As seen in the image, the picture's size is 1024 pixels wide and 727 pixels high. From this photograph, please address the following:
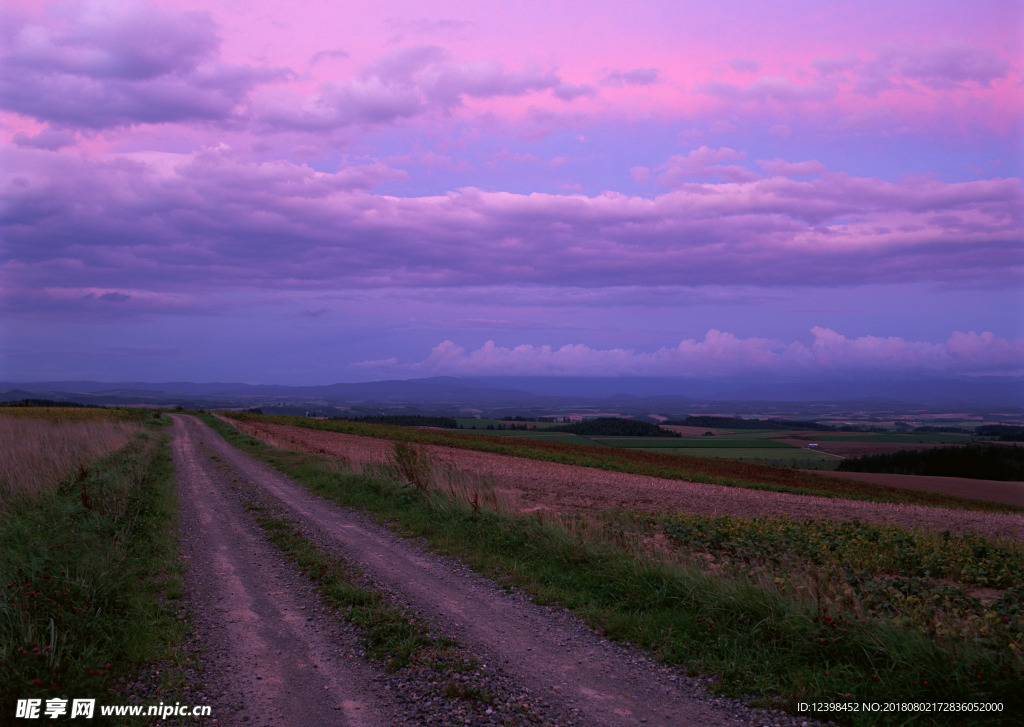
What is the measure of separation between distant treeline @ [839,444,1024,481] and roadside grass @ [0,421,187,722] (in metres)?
62.5

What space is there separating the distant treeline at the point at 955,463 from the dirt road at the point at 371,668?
198 feet

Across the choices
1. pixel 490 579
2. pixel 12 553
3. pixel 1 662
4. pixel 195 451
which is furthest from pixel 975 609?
pixel 195 451

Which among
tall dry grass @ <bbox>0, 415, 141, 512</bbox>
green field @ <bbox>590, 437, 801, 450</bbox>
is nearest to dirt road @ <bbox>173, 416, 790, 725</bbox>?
tall dry grass @ <bbox>0, 415, 141, 512</bbox>

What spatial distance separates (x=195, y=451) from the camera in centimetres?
2983

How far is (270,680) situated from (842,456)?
7130cm

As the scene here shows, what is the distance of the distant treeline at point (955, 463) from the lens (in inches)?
2085

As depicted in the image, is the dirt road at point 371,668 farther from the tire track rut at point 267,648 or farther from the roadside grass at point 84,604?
the roadside grass at point 84,604

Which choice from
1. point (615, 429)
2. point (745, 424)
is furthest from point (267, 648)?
point (745, 424)

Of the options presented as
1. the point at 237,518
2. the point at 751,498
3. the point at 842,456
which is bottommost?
the point at 842,456

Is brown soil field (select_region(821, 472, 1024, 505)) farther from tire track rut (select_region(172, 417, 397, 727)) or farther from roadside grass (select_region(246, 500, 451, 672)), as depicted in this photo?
tire track rut (select_region(172, 417, 397, 727))

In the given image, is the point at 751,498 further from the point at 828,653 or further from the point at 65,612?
the point at 65,612

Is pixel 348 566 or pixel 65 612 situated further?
pixel 348 566

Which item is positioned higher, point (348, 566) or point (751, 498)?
point (348, 566)

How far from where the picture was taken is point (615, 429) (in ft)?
315
